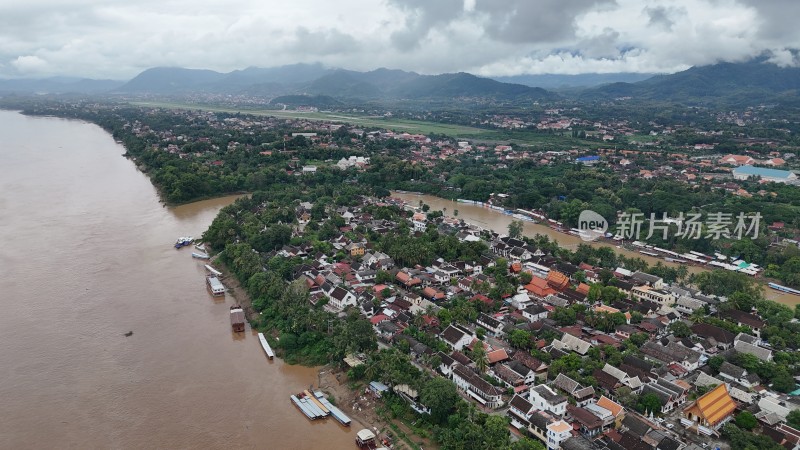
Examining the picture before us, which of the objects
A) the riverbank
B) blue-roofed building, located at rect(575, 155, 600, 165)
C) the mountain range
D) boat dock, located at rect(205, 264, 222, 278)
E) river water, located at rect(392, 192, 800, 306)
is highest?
the mountain range

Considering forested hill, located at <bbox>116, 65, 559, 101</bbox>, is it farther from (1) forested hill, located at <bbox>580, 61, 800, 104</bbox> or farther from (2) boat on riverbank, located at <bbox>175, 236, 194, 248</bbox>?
(2) boat on riverbank, located at <bbox>175, 236, 194, 248</bbox>

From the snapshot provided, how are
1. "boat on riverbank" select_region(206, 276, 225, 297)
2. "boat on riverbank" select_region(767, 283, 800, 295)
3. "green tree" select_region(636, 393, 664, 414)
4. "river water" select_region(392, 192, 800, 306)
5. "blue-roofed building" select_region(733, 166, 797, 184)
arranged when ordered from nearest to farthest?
"green tree" select_region(636, 393, 664, 414)
"boat on riverbank" select_region(206, 276, 225, 297)
"boat on riverbank" select_region(767, 283, 800, 295)
"river water" select_region(392, 192, 800, 306)
"blue-roofed building" select_region(733, 166, 797, 184)

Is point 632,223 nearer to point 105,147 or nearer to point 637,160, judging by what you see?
point 637,160

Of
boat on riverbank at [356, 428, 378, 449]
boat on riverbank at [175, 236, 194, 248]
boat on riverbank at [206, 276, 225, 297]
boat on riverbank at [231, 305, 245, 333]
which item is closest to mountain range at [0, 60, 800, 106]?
boat on riverbank at [175, 236, 194, 248]

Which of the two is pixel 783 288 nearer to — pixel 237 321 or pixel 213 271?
pixel 237 321

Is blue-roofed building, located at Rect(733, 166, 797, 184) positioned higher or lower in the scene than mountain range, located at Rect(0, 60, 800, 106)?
lower

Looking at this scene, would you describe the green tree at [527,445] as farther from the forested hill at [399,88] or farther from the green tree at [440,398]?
the forested hill at [399,88]

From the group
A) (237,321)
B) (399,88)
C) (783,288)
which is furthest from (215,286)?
(399,88)
